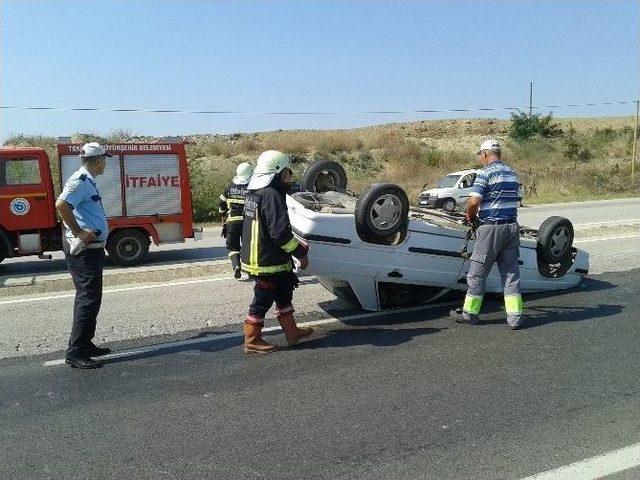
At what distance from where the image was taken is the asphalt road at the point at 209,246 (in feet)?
37.0

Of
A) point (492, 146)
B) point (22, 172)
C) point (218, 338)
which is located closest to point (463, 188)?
point (22, 172)

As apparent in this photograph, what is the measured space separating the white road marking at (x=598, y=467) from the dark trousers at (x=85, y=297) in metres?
3.62

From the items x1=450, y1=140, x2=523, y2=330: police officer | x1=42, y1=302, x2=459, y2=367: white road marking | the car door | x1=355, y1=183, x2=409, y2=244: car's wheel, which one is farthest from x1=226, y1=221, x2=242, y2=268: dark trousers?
the car door

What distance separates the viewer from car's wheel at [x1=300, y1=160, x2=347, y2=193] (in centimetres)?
760

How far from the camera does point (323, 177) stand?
25.4ft

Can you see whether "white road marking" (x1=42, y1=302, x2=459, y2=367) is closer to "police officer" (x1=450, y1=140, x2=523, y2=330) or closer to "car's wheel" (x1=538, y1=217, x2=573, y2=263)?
"police officer" (x1=450, y1=140, x2=523, y2=330)

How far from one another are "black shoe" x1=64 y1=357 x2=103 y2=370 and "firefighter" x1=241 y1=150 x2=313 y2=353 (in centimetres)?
124

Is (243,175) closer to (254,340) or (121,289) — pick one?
(121,289)

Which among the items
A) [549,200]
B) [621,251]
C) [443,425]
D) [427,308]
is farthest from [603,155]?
[443,425]

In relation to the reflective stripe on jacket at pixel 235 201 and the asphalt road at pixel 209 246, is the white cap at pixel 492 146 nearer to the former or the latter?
the reflective stripe on jacket at pixel 235 201

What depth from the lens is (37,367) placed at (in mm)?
5031

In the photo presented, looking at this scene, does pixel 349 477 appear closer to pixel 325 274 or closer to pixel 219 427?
pixel 219 427

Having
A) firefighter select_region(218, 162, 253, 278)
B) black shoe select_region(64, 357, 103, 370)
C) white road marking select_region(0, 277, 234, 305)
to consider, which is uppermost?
firefighter select_region(218, 162, 253, 278)

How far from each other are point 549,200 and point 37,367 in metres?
23.5
